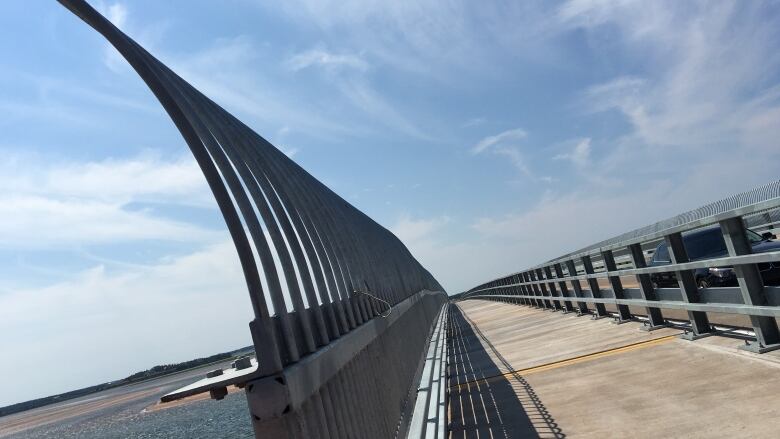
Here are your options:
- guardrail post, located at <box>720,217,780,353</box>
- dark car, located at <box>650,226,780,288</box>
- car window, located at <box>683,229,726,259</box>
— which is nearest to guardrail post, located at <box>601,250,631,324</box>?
dark car, located at <box>650,226,780,288</box>

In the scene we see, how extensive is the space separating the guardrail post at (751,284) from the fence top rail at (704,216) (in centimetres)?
15

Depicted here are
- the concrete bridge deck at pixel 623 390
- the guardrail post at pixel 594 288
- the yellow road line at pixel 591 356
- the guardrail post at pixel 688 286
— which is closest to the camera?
the concrete bridge deck at pixel 623 390

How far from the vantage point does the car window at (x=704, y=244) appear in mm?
11711

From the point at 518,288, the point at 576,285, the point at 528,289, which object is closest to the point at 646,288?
the point at 576,285

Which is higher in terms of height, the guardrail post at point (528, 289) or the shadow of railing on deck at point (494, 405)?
the guardrail post at point (528, 289)

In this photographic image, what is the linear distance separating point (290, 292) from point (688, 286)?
17.7 feet

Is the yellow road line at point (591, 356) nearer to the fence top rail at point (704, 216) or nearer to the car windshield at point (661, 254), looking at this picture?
the fence top rail at point (704, 216)

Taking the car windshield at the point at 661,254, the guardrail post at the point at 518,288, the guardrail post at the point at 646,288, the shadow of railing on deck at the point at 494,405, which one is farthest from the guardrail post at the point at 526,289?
Answer: the guardrail post at the point at 646,288

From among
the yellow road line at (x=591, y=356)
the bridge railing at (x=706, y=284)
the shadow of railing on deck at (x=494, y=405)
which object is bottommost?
the shadow of railing on deck at (x=494, y=405)

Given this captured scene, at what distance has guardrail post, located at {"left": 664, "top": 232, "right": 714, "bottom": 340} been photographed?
759 cm

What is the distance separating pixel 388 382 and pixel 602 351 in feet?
A: 12.5

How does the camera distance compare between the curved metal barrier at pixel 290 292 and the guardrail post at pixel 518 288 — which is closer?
the curved metal barrier at pixel 290 292

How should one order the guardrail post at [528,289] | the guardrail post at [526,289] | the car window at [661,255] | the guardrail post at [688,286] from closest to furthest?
the guardrail post at [688,286], the car window at [661,255], the guardrail post at [528,289], the guardrail post at [526,289]

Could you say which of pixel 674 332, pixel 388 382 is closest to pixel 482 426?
pixel 388 382
